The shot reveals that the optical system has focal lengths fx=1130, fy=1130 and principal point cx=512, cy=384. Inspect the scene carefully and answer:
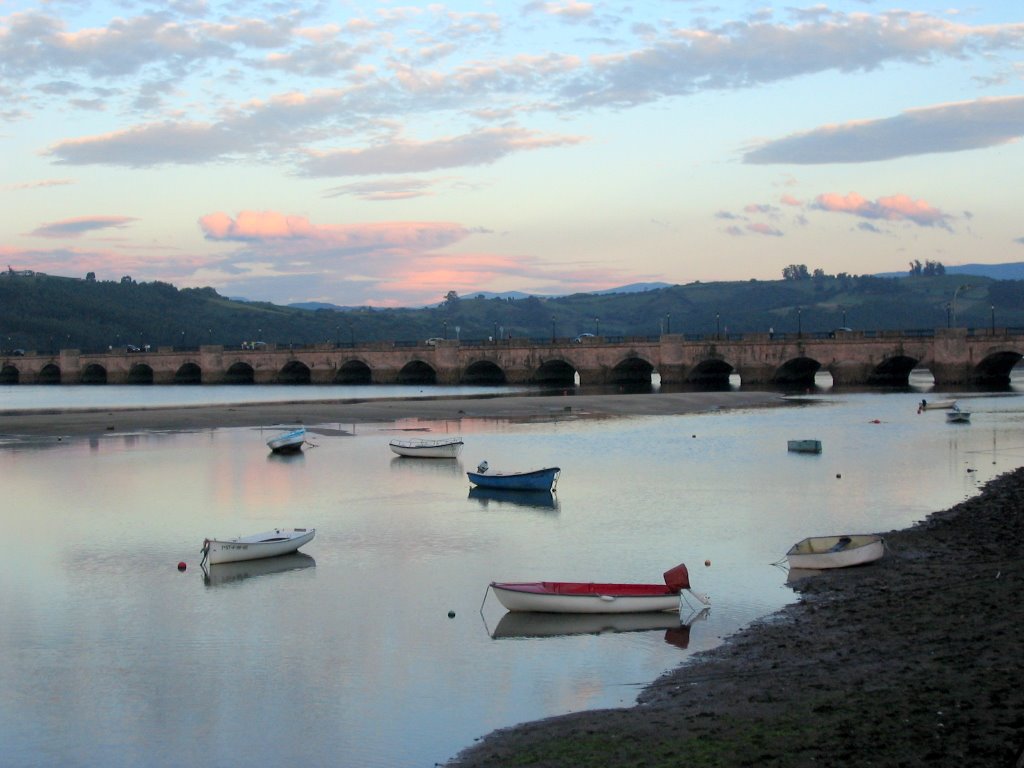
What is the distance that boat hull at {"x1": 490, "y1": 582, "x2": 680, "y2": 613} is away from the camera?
69.8 feet

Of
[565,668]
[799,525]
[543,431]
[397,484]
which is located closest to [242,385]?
[543,431]

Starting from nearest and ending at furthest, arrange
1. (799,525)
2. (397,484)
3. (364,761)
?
(364,761), (799,525), (397,484)

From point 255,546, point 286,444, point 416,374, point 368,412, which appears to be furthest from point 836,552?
point 416,374

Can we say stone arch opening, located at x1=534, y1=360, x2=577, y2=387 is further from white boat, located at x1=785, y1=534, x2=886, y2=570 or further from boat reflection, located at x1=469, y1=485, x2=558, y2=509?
white boat, located at x1=785, y1=534, x2=886, y2=570

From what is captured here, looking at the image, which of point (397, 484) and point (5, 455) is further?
point (5, 455)

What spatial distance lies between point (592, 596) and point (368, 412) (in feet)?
187

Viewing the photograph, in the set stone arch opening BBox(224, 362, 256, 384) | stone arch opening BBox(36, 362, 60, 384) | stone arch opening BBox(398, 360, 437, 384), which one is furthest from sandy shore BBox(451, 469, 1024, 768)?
stone arch opening BBox(36, 362, 60, 384)

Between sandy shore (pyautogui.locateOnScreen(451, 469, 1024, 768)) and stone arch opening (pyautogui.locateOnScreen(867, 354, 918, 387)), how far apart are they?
81712mm

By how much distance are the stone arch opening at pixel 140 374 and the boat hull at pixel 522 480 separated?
11095 centimetres

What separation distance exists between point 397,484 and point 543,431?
70.3 ft

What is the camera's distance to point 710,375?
114 metres

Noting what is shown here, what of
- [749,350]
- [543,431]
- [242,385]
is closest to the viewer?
[543,431]

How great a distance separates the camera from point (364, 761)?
1479cm

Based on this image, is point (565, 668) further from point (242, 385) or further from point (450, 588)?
point (242, 385)
